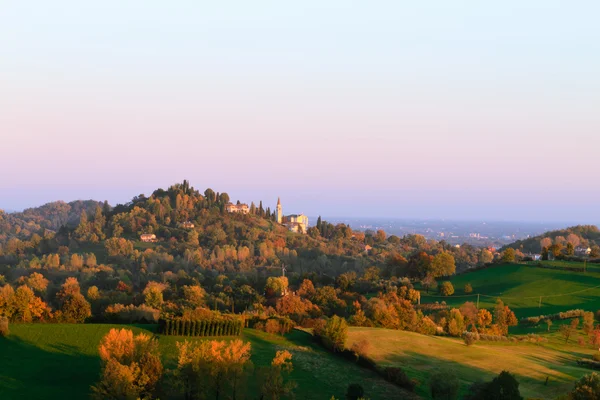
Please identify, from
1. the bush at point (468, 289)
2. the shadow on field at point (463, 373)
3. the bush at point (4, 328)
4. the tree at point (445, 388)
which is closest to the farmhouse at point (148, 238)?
the bush at point (468, 289)

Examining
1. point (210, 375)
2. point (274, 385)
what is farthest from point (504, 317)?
point (210, 375)

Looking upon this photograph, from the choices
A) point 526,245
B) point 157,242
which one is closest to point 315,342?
point 157,242

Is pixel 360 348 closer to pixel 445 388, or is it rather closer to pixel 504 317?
pixel 445 388

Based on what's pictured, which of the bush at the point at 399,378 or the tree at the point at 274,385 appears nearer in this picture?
the tree at the point at 274,385

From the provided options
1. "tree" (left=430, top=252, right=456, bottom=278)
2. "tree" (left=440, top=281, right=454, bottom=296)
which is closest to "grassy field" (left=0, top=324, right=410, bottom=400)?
"tree" (left=440, top=281, right=454, bottom=296)

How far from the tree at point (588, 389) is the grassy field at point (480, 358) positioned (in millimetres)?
7735

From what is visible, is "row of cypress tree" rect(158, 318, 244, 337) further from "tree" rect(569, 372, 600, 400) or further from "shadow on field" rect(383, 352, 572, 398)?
"tree" rect(569, 372, 600, 400)

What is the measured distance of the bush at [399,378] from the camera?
39.3m

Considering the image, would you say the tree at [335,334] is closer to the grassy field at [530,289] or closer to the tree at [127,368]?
the tree at [127,368]

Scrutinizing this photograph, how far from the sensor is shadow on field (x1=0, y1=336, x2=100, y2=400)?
33062 millimetres

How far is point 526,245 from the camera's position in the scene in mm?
197750

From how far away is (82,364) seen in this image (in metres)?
38.1

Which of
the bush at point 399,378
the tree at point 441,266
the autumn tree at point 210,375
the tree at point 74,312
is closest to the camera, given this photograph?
the autumn tree at point 210,375

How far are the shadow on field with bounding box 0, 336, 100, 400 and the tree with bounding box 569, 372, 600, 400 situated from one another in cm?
2571
